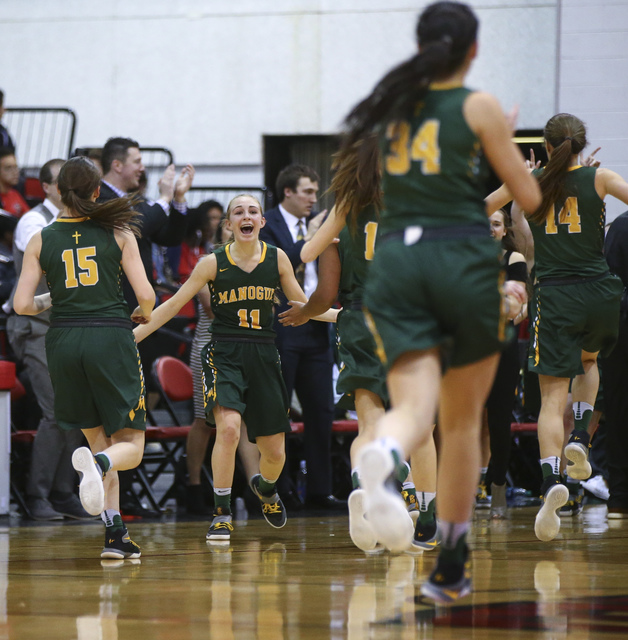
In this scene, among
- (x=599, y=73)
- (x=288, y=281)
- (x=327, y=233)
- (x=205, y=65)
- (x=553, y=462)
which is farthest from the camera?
(x=205, y=65)

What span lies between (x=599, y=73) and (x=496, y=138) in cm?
883

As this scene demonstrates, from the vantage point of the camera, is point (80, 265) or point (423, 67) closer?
point (423, 67)

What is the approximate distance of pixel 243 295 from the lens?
5906 mm

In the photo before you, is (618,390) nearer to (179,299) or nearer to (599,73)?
(179,299)

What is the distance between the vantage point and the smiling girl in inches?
229

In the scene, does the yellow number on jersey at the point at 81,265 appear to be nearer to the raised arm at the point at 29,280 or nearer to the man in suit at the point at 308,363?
the raised arm at the point at 29,280

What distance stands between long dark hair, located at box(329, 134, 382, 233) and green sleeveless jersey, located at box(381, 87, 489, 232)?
1.69 meters

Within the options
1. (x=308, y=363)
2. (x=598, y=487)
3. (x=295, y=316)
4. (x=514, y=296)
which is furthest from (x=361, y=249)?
(x=598, y=487)

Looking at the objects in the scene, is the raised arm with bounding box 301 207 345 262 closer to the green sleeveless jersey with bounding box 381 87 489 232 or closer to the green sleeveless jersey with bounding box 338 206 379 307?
the green sleeveless jersey with bounding box 338 206 379 307

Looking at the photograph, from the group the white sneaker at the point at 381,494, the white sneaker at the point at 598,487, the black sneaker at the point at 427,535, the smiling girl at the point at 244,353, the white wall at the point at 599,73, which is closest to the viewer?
the white sneaker at the point at 381,494

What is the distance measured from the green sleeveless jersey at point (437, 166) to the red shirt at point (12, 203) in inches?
271

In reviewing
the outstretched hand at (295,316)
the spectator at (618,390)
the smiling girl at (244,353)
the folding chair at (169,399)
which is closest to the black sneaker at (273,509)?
the smiling girl at (244,353)

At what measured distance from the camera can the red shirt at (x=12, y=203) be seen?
9.37 meters

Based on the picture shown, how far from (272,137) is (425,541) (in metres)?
8.54
